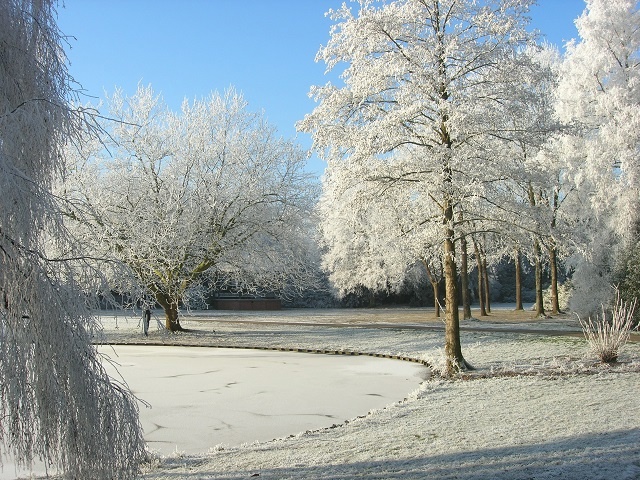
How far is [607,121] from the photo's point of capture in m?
19.5

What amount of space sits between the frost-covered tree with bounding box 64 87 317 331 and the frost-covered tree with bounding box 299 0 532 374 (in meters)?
8.65

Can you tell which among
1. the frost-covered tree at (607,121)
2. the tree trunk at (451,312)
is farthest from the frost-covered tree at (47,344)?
the frost-covered tree at (607,121)

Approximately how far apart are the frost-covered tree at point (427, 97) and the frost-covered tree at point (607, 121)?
7.95 metres

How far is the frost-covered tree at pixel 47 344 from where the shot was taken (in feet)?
12.7

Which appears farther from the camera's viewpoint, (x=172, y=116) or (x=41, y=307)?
(x=172, y=116)

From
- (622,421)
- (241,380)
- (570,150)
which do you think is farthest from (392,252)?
(570,150)

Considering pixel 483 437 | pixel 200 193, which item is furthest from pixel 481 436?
pixel 200 193

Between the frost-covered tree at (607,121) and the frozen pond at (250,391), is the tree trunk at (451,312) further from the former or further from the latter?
the frost-covered tree at (607,121)

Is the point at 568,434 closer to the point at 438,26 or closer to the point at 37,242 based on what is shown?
the point at 37,242

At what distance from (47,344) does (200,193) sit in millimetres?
16944

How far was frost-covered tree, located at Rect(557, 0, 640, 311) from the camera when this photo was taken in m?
18.0

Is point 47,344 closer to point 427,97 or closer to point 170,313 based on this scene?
point 427,97

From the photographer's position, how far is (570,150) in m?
21.2

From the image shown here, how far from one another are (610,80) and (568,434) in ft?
54.1
